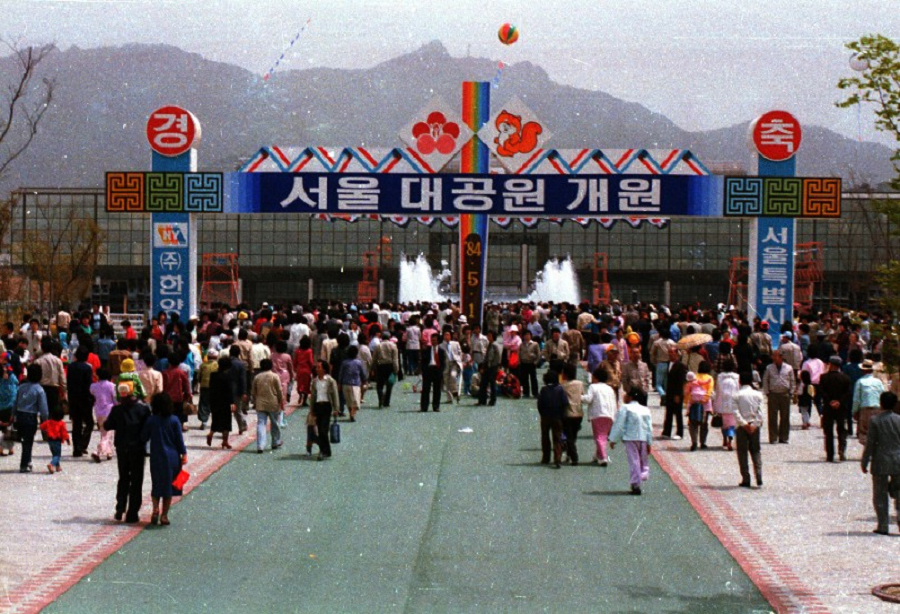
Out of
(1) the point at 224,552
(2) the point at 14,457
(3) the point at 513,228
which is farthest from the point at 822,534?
(3) the point at 513,228

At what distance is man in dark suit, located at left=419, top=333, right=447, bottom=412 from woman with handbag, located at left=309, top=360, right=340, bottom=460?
5804 millimetres

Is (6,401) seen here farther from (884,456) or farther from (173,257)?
(173,257)

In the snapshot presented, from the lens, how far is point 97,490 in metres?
16.6

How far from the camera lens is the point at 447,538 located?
45.2 feet

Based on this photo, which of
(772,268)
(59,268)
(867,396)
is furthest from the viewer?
(59,268)

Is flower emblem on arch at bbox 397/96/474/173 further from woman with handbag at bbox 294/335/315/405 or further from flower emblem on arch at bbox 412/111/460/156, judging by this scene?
woman with handbag at bbox 294/335/315/405

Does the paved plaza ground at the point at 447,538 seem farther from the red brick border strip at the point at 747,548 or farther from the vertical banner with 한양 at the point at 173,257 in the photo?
the vertical banner with 한양 at the point at 173,257

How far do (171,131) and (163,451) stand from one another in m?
19.7

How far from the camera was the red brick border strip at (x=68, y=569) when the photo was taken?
10.8 m

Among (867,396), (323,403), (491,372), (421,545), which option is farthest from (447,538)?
(491,372)

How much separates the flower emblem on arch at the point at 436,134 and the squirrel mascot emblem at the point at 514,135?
1.15 meters

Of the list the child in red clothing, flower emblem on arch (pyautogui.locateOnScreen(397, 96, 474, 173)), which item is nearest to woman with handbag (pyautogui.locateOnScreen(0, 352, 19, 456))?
the child in red clothing

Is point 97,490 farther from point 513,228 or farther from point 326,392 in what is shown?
point 513,228

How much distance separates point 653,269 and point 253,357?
6261 centimetres
